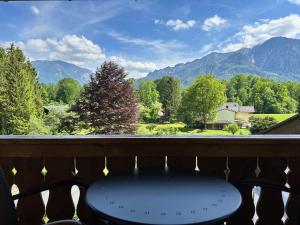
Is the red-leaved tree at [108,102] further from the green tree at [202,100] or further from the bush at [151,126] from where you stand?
the green tree at [202,100]

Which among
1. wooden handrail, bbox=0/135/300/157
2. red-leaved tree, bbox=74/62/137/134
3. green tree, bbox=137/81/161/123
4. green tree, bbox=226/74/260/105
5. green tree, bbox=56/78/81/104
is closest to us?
wooden handrail, bbox=0/135/300/157

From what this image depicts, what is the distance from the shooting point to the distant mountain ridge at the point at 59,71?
2.99 m

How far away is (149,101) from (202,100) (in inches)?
18.5

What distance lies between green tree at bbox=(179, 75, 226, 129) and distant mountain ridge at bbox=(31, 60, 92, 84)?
3.93ft

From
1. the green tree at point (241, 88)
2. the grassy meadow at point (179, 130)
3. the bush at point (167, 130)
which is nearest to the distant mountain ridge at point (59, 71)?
the grassy meadow at point (179, 130)

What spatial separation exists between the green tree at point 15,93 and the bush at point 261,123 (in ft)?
7.51

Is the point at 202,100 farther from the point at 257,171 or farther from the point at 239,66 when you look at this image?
the point at 257,171

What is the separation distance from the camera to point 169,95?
8.89 feet

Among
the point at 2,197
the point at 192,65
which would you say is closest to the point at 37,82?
the point at 192,65

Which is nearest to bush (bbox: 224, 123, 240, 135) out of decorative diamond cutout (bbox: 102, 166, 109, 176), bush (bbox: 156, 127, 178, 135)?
bush (bbox: 156, 127, 178, 135)

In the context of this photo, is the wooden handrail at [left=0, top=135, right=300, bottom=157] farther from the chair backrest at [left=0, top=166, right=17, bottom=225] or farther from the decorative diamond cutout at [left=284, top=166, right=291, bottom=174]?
the chair backrest at [left=0, top=166, right=17, bottom=225]

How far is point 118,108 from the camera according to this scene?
393 centimetres

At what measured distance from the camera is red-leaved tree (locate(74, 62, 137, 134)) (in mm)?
3408

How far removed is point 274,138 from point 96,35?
2102mm
